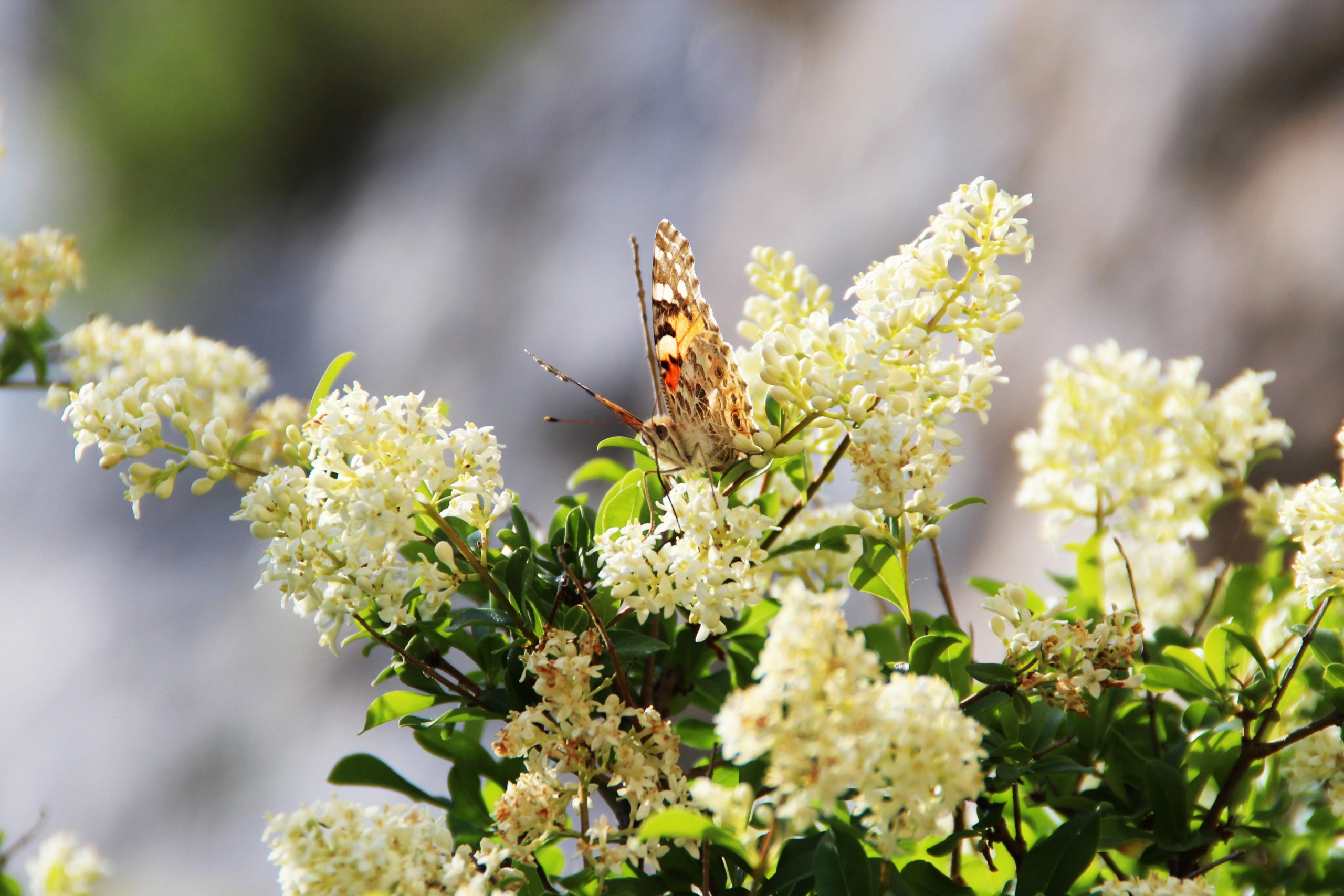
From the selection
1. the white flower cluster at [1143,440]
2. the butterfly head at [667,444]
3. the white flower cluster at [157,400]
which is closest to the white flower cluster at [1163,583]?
the white flower cluster at [1143,440]

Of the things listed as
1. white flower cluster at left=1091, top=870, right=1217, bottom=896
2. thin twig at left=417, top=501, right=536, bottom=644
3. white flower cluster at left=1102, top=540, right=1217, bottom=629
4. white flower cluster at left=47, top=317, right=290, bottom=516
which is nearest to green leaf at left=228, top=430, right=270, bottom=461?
white flower cluster at left=47, top=317, right=290, bottom=516

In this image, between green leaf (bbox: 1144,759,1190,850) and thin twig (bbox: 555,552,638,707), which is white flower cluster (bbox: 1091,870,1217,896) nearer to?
green leaf (bbox: 1144,759,1190,850)

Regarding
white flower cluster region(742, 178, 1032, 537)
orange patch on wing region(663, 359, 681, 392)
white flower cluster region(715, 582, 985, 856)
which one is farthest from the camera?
orange patch on wing region(663, 359, 681, 392)

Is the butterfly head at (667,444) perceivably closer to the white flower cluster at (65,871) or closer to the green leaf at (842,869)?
the green leaf at (842,869)

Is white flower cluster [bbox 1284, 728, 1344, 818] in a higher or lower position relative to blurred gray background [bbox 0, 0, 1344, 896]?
lower

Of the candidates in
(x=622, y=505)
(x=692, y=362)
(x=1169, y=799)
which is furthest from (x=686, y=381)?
(x=1169, y=799)

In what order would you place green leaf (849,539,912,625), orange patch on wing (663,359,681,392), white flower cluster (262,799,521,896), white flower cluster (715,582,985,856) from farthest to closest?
orange patch on wing (663,359,681,392) < green leaf (849,539,912,625) < white flower cluster (262,799,521,896) < white flower cluster (715,582,985,856)

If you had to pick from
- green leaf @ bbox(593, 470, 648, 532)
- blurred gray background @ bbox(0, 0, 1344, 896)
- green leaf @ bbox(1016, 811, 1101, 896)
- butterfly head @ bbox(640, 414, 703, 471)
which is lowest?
green leaf @ bbox(1016, 811, 1101, 896)

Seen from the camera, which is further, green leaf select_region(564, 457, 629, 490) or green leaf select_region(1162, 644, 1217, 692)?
green leaf select_region(564, 457, 629, 490)
